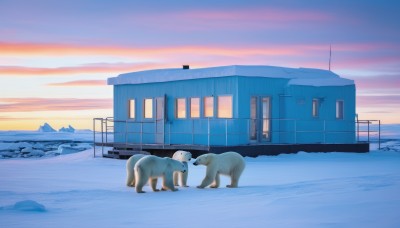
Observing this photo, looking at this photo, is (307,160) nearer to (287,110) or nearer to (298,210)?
(287,110)

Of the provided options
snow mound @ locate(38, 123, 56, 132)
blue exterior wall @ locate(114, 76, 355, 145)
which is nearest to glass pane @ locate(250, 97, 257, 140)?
blue exterior wall @ locate(114, 76, 355, 145)

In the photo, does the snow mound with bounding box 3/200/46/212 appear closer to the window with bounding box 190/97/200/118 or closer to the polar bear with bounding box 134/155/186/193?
the polar bear with bounding box 134/155/186/193

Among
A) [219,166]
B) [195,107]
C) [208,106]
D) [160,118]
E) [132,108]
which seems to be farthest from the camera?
[132,108]

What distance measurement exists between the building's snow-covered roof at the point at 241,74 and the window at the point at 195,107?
977mm

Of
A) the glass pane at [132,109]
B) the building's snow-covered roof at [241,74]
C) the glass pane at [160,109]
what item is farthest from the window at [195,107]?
the glass pane at [132,109]

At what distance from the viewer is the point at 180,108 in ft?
90.3

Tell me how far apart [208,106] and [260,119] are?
7.38ft

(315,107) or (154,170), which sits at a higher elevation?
(315,107)

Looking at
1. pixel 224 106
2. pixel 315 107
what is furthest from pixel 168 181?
pixel 315 107

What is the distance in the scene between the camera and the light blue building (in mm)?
25312

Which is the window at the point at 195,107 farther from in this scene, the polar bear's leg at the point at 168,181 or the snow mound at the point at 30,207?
the snow mound at the point at 30,207

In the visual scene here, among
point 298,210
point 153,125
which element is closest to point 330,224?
point 298,210

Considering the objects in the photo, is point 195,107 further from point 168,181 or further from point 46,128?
point 46,128

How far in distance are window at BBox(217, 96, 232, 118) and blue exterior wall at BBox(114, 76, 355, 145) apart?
21cm
